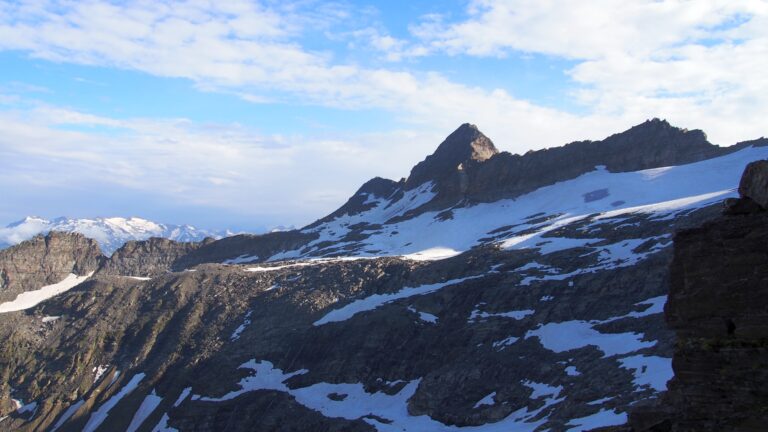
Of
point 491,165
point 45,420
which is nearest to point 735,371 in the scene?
point 45,420

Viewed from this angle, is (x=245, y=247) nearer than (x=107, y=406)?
No

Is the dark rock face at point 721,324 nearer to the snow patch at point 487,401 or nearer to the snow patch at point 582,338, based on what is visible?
the snow patch at point 582,338

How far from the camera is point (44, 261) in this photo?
161 meters

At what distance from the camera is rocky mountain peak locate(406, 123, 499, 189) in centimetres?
18595

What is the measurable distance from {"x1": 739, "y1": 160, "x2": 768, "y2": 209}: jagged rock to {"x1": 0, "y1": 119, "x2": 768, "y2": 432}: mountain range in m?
0.25

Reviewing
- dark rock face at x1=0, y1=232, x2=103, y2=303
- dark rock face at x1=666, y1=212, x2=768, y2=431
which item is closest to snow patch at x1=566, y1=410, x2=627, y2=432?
dark rock face at x1=666, y1=212, x2=768, y2=431

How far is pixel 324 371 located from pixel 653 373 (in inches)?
1740

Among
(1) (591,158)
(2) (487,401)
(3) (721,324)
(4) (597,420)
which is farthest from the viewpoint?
(1) (591,158)

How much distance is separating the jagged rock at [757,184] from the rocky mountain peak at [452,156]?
530ft

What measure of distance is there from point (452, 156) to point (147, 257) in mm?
90330

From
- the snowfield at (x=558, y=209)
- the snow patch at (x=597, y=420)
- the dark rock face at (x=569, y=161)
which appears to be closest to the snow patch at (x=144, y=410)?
the snowfield at (x=558, y=209)

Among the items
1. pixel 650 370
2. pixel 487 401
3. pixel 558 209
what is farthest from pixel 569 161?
pixel 650 370

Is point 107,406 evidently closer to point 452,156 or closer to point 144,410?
point 144,410

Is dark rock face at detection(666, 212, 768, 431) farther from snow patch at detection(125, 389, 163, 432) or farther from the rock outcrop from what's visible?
snow patch at detection(125, 389, 163, 432)
